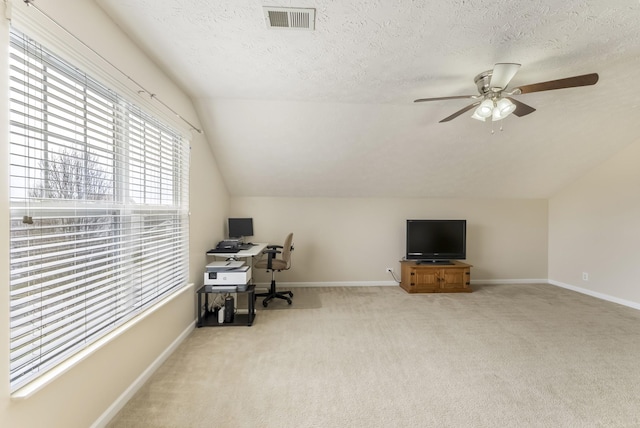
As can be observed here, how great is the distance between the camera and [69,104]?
1.53 meters

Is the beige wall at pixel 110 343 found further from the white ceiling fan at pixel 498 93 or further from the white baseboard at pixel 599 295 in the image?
the white baseboard at pixel 599 295

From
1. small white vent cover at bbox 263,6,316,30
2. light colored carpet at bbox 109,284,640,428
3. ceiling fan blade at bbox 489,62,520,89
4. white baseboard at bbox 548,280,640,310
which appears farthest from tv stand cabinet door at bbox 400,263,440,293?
small white vent cover at bbox 263,6,316,30

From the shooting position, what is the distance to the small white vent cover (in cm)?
173

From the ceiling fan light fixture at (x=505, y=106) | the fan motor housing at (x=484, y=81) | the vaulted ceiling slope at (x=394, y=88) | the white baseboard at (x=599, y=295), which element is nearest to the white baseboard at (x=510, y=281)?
the white baseboard at (x=599, y=295)

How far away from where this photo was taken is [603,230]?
13.9 ft

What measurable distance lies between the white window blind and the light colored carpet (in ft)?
2.53

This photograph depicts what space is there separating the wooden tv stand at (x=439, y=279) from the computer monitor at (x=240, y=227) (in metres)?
2.73

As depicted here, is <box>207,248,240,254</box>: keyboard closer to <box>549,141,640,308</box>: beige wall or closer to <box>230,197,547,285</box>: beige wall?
<box>230,197,547,285</box>: beige wall

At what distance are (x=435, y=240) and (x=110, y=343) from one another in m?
4.53

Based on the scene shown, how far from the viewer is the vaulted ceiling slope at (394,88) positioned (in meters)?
1.80

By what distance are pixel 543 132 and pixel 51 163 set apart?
16.0 feet

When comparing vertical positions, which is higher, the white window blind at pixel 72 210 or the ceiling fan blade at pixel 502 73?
the ceiling fan blade at pixel 502 73

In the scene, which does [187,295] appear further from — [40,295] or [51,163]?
[51,163]

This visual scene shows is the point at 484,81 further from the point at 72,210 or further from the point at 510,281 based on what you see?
the point at 510,281
